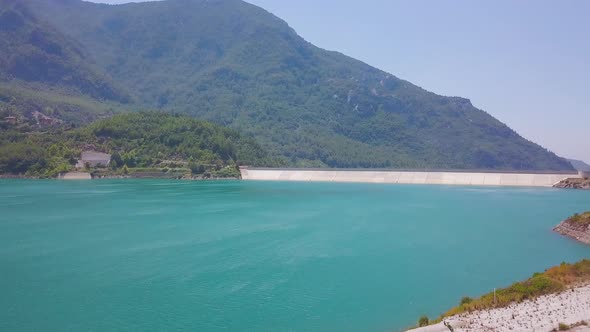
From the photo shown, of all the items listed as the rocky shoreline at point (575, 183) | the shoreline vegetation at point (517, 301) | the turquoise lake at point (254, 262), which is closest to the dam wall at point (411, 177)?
the rocky shoreline at point (575, 183)

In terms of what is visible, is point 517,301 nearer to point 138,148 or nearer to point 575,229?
point 575,229

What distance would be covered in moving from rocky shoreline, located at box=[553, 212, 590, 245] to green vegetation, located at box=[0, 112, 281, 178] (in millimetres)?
72768

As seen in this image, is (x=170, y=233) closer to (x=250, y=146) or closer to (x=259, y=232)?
(x=259, y=232)

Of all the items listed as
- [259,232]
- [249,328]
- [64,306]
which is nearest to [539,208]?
[259,232]

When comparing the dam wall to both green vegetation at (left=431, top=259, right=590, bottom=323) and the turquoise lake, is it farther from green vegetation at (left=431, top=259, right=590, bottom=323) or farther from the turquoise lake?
green vegetation at (left=431, top=259, right=590, bottom=323)

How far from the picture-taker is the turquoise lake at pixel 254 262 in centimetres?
1948

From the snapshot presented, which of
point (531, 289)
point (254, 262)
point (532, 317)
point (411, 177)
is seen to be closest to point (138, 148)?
point (411, 177)

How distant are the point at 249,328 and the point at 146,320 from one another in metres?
3.87

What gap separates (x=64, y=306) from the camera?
2000 centimetres

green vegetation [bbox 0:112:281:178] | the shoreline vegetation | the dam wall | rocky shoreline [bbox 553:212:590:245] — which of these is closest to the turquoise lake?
rocky shoreline [bbox 553:212:590:245]

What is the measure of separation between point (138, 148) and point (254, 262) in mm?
83715

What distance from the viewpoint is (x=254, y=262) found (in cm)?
2783

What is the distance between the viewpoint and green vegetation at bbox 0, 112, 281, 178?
94750 millimetres

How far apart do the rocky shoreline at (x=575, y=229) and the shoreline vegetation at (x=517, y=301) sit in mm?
14031
